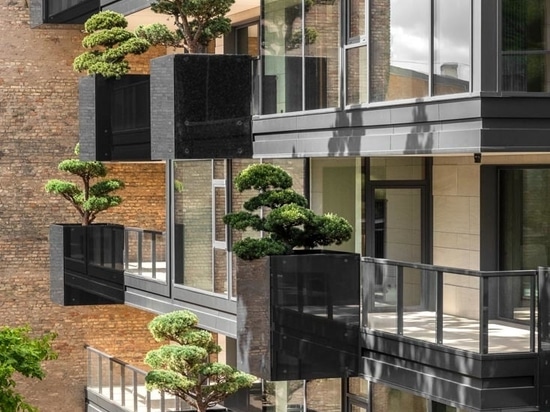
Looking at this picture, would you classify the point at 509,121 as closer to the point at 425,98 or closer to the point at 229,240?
the point at 425,98

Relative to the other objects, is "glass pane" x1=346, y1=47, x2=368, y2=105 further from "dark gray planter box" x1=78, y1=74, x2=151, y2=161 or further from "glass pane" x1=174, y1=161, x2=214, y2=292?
"dark gray planter box" x1=78, y1=74, x2=151, y2=161

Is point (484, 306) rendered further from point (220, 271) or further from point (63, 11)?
point (63, 11)

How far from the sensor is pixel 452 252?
19.1 metres

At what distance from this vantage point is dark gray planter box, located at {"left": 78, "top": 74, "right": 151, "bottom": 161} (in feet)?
81.7

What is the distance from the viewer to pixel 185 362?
861 inches

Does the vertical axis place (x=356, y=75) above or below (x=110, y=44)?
below

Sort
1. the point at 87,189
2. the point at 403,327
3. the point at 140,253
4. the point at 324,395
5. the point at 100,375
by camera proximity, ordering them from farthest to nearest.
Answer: the point at 100,375, the point at 87,189, the point at 140,253, the point at 324,395, the point at 403,327

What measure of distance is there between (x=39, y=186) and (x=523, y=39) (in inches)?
682

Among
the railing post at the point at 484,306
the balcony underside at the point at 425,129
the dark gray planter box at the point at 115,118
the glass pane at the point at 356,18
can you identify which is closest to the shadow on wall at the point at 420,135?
the balcony underside at the point at 425,129

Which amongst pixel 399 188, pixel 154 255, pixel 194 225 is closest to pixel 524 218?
pixel 399 188

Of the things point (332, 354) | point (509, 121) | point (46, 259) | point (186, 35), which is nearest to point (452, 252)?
point (332, 354)

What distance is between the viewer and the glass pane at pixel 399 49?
16.9 m

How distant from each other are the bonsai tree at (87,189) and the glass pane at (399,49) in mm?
11420

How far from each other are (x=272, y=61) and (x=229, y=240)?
2.74 metres
